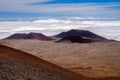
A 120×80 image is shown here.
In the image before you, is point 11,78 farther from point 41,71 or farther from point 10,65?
point 41,71

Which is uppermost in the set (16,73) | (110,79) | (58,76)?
(16,73)

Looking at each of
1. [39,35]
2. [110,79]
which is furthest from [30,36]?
[110,79]

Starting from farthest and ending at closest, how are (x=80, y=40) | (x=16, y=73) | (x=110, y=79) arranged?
(x=80, y=40), (x=110, y=79), (x=16, y=73)

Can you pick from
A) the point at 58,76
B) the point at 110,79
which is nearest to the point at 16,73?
the point at 58,76

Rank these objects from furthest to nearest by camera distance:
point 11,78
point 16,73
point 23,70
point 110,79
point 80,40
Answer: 1. point 80,40
2. point 110,79
3. point 23,70
4. point 16,73
5. point 11,78

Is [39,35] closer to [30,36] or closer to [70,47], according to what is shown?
[30,36]

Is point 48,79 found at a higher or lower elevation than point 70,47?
higher

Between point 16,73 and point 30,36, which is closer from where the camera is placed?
point 16,73

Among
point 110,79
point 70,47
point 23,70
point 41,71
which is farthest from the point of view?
point 70,47

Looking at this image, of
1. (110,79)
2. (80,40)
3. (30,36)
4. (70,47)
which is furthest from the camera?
(30,36)
